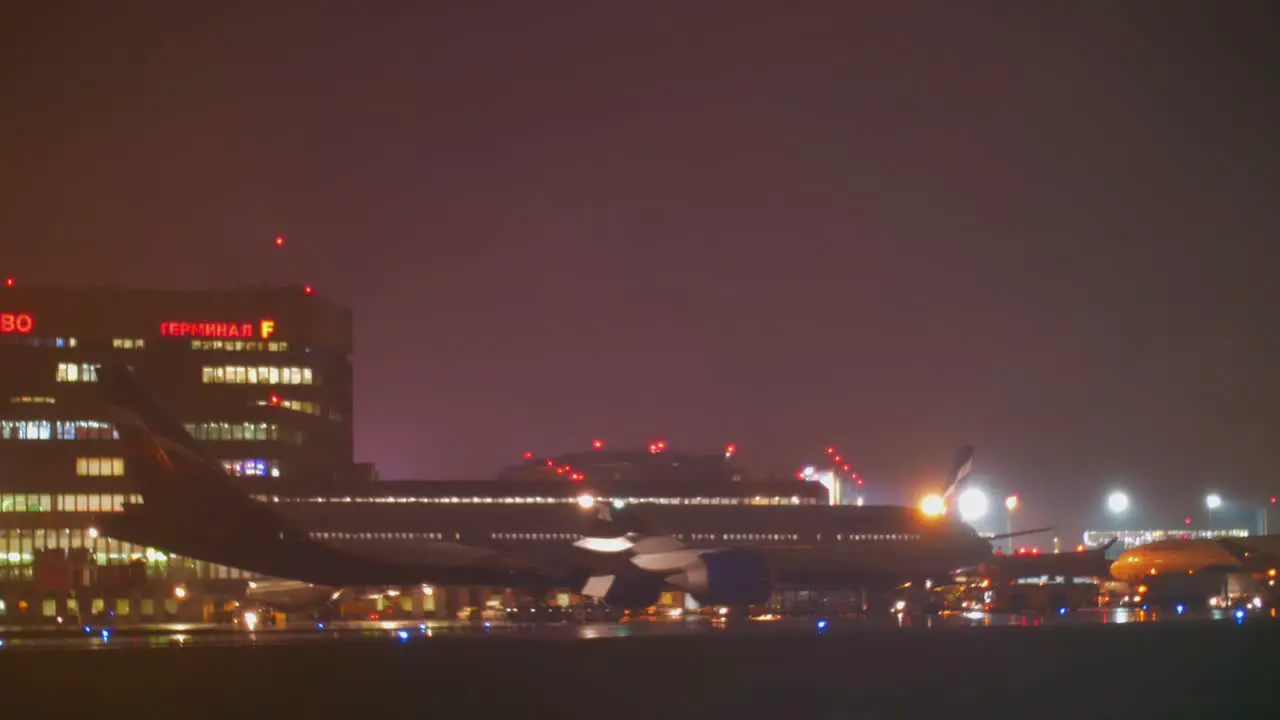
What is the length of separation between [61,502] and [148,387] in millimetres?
10096

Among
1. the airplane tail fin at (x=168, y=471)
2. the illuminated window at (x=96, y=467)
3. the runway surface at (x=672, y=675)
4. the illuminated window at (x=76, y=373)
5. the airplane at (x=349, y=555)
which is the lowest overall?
the runway surface at (x=672, y=675)

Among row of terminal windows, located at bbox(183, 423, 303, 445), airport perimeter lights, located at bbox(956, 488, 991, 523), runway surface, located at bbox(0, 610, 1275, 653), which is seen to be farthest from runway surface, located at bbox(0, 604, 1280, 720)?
row of terminal windows, located at bbox(183, 423, 303, 445)

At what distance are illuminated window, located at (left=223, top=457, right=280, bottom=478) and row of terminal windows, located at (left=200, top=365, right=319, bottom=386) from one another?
631 cm

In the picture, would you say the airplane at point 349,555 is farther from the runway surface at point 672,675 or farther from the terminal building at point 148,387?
the terminal building at point 148,387

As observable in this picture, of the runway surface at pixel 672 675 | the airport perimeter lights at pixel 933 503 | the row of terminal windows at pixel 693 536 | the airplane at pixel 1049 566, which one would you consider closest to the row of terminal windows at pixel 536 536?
the row of terminal windows at pixel 693 536

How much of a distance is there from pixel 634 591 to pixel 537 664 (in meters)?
22.0

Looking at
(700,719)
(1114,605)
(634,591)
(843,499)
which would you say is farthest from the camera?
(843,499)

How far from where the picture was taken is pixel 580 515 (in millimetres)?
58438

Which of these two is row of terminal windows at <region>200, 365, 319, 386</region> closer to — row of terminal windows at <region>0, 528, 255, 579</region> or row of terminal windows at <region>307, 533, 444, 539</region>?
row of terminal windows at <region>0, 528, 255, 579</region>

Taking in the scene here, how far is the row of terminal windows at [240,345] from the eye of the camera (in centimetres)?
10014

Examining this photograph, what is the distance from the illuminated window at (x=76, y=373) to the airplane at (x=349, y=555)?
47.4m

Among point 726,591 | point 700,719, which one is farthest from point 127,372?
point 700,719

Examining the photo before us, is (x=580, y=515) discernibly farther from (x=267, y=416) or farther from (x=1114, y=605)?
(x=267, y=416)

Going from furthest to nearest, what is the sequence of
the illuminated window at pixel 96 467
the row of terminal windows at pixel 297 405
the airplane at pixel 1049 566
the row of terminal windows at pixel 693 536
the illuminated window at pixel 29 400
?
the row of terminal windows at pixel 297 405
the illuminated window at pixel 29 400
the illuminated window at pixel 96 467
the airplane at pixel 1049 566
the row of terminal windows at pixel 693 536
